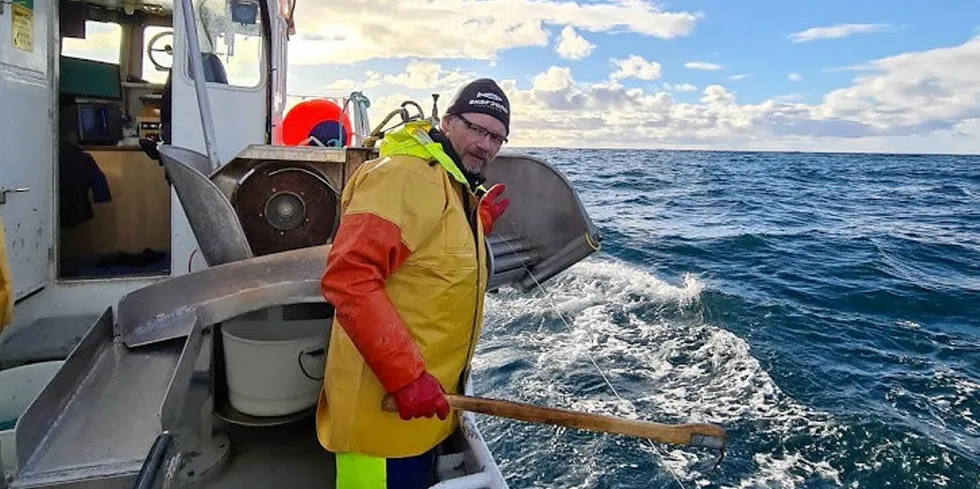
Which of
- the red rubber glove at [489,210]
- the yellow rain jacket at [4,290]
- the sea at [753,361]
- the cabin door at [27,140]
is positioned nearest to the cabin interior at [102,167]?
the cabin door at [27,140]

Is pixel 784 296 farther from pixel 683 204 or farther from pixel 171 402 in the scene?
pixel 683 204

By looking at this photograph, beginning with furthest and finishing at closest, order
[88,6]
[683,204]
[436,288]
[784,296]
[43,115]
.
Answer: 1. [683,204]
2. [784,296]
3. [88,6]
4. [43,115]
5. [436,288]

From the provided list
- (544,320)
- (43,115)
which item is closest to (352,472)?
(43,115)

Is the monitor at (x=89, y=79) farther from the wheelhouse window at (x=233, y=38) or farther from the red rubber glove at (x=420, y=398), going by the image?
the red rubber glove at (x=420, y=398)

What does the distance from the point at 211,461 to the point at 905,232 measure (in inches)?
693

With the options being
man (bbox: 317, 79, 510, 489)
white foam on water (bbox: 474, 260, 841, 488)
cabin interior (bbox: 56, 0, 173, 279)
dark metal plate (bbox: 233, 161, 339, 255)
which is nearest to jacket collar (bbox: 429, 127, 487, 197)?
man (bbox: 317, 79, 510, 489)

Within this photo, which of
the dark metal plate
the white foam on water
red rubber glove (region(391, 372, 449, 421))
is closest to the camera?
red rubber glove (region(391, 372, 449, 421))

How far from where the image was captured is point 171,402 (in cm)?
229

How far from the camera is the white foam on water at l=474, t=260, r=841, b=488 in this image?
5367 millimetres

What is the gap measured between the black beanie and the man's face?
17 mm

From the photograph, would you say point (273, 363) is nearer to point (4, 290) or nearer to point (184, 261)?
point (4, 290)

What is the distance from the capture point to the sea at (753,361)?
17.5ft

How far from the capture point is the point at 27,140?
3.81 meters

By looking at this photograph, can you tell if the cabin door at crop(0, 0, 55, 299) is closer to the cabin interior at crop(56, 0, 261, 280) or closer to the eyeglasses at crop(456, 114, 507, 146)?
the cabin interior at crop(56, 0, 261, 280)
